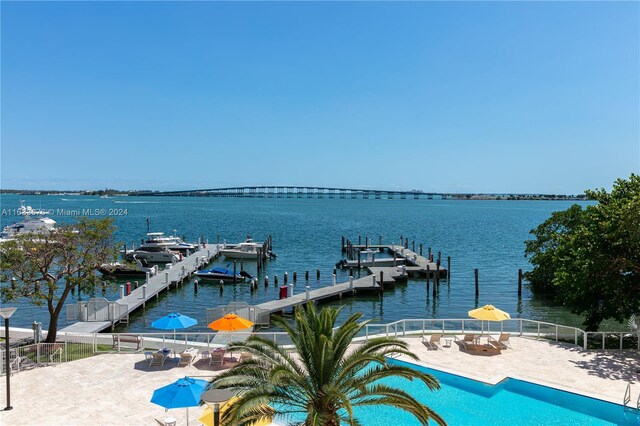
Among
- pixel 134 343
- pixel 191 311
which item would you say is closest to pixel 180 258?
pixel 191 311

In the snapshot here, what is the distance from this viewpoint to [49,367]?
18.1 m

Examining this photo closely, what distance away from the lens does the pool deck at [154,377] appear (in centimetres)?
1411

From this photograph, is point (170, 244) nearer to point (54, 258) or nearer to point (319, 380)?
point (54, 258)

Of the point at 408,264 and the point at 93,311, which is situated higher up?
the point at 93,311

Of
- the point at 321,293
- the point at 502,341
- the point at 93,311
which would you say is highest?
the point at 502,341

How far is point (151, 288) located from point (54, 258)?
18.3 meters

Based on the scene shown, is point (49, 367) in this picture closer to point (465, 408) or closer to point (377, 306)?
point (465, 408)

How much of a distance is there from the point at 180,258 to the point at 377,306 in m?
29.3

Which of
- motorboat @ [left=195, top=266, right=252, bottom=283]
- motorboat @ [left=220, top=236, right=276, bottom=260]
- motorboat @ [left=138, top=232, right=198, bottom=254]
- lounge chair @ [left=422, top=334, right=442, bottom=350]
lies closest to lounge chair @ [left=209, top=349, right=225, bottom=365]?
lounge chair @ [left=422, top=334, right=442, bottom=350]

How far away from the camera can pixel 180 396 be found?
12.6m

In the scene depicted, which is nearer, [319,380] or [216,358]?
[319,380]

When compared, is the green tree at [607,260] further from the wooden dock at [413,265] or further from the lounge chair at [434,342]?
the wooden dock at [413,265]

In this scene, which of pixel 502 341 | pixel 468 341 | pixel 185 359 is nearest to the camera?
pixel 185 359

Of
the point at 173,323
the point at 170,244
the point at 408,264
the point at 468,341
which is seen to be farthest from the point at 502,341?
the point at 170,244
